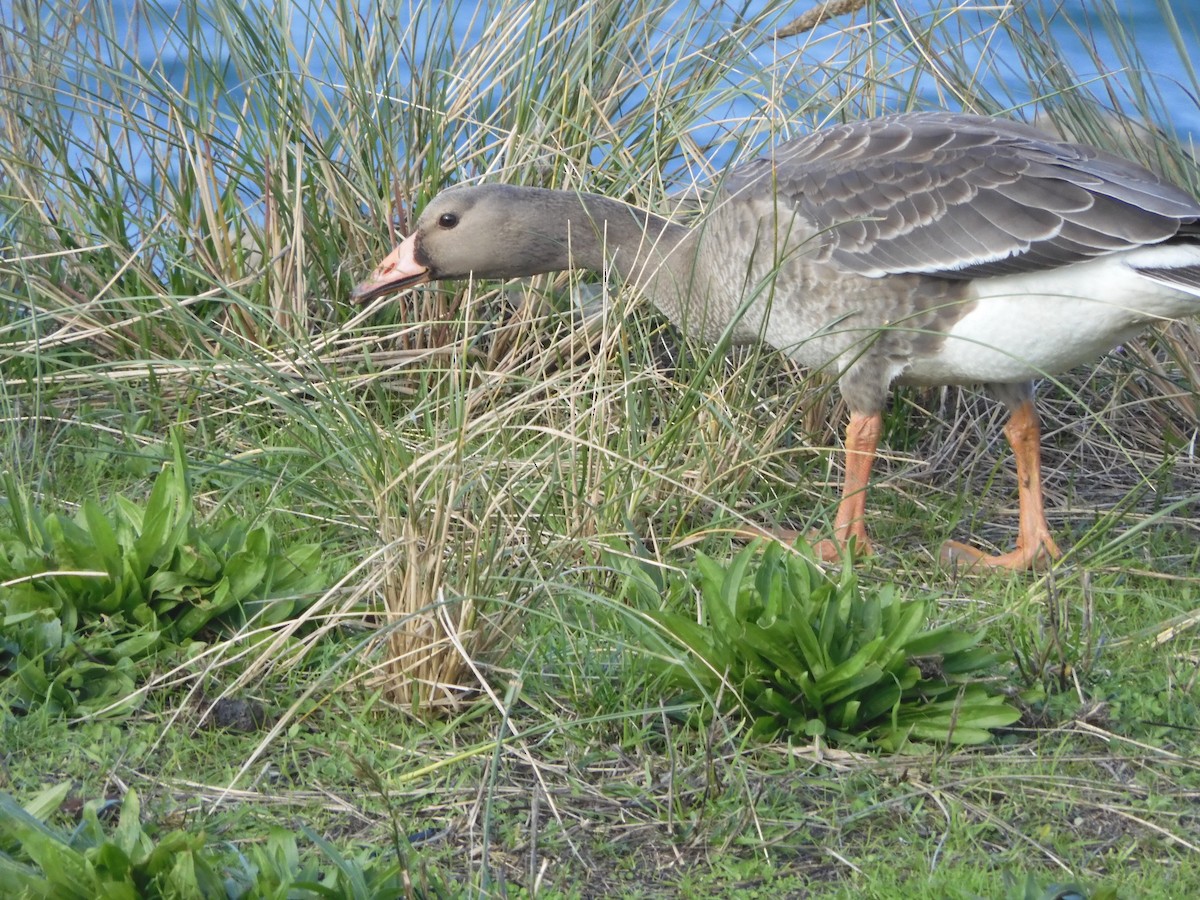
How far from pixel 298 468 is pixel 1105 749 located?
2.28 m

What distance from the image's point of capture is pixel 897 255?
14.6ft

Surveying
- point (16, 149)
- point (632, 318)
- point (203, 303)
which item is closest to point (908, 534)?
point (632, 318)

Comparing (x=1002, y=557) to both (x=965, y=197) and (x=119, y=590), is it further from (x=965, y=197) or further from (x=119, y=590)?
(x=119, y=590)

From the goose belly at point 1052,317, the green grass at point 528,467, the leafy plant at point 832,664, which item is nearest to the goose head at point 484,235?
the green grass at point 528,467

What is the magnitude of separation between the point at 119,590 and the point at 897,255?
8.08ft

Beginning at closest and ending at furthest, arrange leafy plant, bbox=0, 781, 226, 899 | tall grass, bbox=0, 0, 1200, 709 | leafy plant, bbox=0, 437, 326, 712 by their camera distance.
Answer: leafy plant, bbox=0, 781, 226, 899 → leafy plant, bbox=0, 437, 326, 712 → tall grass, bbox=0, 0, 1200, 709

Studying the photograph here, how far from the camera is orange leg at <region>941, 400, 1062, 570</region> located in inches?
167

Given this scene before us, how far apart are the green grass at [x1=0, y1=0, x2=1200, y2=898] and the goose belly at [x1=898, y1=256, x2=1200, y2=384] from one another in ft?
0.85

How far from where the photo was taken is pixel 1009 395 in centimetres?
473

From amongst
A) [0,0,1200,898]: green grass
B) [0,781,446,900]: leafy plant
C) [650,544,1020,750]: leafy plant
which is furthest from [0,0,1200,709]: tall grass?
[0,781,446,900]: leafy plant

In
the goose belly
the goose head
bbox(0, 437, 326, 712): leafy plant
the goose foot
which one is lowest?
the goose foot

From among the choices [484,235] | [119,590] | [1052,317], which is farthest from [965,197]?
[119,590]

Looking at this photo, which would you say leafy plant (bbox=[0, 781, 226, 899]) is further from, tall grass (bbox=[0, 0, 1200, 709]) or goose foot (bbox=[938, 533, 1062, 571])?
goose foot (bbox=[938, 533, 1062, 571])

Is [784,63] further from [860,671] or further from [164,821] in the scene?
[164,821]
